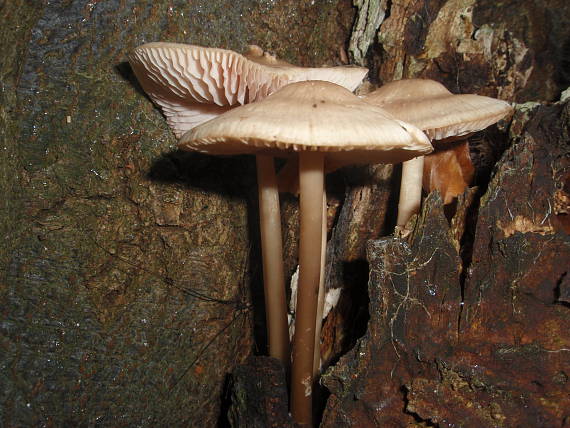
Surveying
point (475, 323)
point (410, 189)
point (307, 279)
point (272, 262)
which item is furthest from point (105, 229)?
point (475, 323)

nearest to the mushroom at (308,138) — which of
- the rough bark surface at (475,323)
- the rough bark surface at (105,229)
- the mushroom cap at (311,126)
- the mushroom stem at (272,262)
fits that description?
the mushroom cap at (311,126)

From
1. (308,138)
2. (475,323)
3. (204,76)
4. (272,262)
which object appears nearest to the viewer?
(308,138)

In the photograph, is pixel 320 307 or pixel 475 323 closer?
pixel 475 323

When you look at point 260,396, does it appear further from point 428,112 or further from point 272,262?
point 428,112

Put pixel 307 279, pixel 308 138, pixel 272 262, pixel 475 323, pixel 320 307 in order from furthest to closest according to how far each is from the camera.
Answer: pixel 320 307, pixel 272 262, pixel 307 279, pixel 475 323, pixel 308 138

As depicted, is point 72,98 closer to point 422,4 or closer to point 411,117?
point 411,117

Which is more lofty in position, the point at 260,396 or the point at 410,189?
the point at 410,189

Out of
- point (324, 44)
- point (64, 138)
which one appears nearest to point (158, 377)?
point (64, 138)
